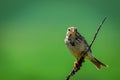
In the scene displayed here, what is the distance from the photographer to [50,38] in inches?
1146

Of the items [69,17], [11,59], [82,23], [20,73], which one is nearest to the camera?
[20,73]

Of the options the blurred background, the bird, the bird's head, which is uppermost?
the bird's head

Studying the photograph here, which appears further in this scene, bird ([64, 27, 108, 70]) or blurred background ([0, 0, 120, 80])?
blurred background ([0, 0, 120, 80])

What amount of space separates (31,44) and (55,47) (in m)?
1.87

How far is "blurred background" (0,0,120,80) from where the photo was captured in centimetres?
2373

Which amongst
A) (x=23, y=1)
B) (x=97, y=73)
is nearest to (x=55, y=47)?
(x=97, y=73)

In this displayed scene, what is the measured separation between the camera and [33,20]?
1358 inches

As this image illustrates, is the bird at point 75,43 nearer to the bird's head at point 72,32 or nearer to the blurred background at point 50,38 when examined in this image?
the bird's head at point 72,32

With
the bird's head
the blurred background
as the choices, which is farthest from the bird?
the blurred background

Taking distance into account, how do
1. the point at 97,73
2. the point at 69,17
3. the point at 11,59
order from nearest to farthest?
the point at 97,73 → the point at 11,59 → the point at 69,17

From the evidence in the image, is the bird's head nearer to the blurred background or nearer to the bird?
the bird

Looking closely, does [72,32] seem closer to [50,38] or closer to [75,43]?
[75,43]

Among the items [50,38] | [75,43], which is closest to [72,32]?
[75,43]

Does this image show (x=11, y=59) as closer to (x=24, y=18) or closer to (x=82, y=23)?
(x=82, y=23)
